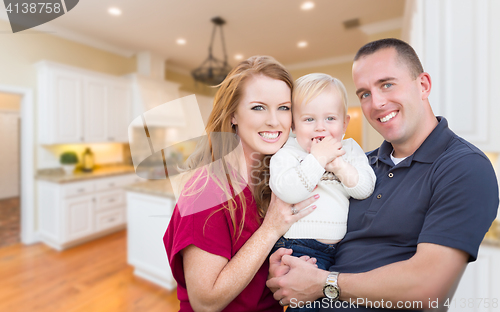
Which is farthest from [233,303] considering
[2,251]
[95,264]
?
[2,251]

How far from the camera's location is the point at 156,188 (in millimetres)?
2516

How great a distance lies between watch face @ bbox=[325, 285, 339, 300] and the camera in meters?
0.82

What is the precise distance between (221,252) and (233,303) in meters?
0.21

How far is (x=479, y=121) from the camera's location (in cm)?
164

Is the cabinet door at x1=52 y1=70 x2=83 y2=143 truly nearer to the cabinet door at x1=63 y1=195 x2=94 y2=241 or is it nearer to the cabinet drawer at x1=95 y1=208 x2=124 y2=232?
the cabinet door at x1=63 y1=195 x2=94 y2=241

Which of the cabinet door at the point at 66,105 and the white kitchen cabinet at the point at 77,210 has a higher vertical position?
the cabinet door at the point at 66,105

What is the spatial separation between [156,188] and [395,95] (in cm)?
216

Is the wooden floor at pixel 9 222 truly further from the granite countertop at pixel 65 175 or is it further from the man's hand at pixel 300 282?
the man's hand at pixel 300 282

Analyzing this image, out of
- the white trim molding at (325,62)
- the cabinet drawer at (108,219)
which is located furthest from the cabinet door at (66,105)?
the white trim molding at (325,62)

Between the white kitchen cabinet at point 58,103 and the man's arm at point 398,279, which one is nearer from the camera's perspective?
the man's arm at point 398,279

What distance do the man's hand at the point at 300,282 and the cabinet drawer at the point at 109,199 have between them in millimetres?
3583

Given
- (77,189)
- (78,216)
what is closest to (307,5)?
(77,189)

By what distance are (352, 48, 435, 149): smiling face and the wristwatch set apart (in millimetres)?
516

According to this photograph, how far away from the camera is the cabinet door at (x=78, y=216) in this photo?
Result: 11.1 ft
